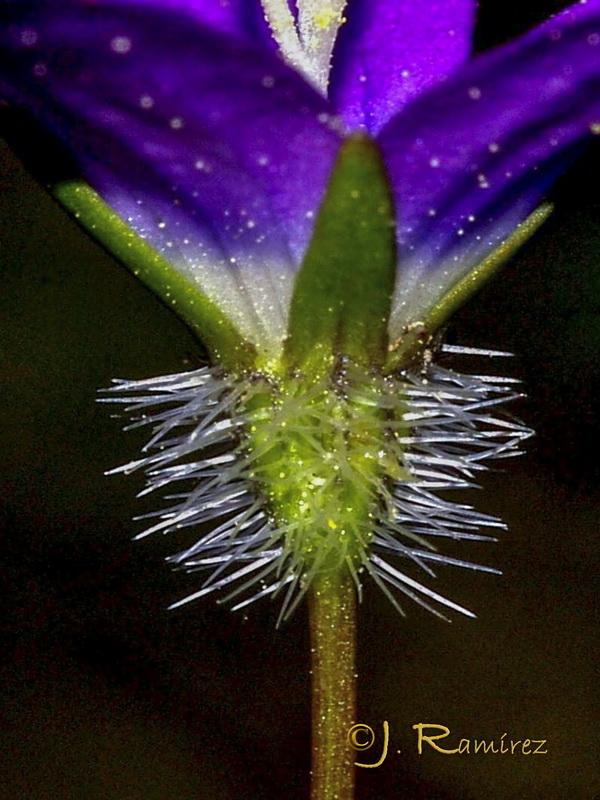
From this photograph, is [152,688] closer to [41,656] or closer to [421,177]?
[41,656]

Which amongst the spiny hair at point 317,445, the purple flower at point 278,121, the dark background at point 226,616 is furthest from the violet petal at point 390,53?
the dark background at point 226,616

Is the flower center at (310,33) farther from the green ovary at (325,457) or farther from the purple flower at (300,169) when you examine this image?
the green ovary at (325,457)

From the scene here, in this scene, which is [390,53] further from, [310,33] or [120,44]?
[120,44]

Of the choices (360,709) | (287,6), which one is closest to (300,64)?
(287,6)

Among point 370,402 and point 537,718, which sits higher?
point 370,402
